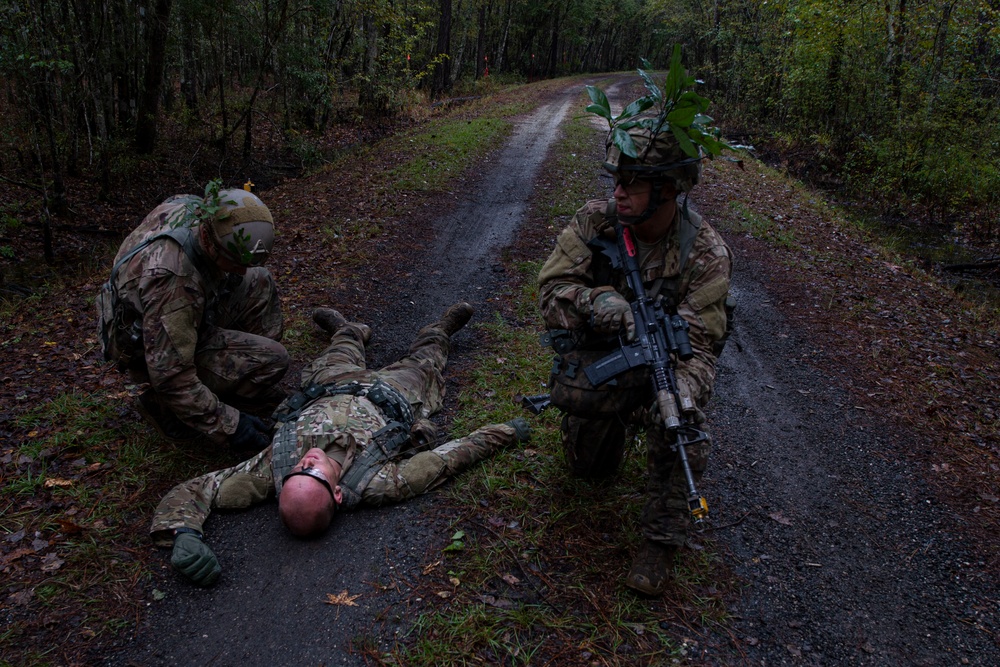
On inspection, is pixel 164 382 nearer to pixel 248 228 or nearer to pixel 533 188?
pixel 248 228

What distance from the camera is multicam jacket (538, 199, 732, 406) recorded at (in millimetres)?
→ 3590

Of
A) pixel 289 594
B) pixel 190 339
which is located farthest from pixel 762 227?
pixel 289 594

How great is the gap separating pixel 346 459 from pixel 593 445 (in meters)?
1.73

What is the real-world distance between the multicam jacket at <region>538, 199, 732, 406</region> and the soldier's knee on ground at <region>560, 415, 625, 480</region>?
25.3 inches

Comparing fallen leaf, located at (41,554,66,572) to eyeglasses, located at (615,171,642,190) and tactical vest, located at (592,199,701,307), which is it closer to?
tactical vest, located at (592,199,701,307)

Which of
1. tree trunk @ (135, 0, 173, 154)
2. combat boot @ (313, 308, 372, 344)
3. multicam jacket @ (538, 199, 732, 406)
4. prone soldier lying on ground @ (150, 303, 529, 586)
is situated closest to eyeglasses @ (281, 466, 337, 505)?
prone soldier lying on ground @ (150, 303, 529, 586)

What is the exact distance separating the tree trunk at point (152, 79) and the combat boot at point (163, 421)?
1133 cm

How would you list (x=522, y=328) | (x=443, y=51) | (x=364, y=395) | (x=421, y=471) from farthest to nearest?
(x=443, y=51)
(x=522, y=328)
(x=364, y=395)
(x=421, y=471)

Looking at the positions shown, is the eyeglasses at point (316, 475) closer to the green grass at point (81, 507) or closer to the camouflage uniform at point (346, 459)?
the camouflage uniform at point (346, 459)

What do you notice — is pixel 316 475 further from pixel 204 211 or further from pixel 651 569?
pixel 651 569

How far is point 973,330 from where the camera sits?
7.42 m

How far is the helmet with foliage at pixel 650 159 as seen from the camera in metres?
3.49

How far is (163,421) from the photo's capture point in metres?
4.51

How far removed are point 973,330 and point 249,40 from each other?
14.6 metres
